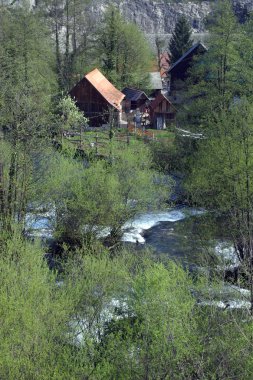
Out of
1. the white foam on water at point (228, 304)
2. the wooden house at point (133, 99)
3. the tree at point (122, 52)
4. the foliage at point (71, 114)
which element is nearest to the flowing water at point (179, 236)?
the white foam on water at point (228, 304)

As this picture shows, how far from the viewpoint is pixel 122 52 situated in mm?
51188

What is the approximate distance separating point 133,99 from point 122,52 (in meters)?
6.05

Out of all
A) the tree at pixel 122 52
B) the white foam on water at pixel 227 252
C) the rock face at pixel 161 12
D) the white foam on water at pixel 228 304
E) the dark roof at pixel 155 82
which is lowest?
the white foam on water at pixel 227 252

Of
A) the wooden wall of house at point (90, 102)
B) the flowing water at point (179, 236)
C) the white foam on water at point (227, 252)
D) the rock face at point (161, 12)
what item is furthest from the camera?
the rock face at point (161, 12)

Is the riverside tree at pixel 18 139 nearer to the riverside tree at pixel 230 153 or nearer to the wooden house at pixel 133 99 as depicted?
the riverside tree at pixel 230 153

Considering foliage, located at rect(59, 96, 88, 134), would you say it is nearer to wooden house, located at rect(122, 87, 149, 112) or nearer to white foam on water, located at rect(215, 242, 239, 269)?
wooden house, located at rect(122, 87, 149, 112)

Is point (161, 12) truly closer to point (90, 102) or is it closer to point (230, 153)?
point (90, 102)

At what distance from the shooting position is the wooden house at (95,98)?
143 feet

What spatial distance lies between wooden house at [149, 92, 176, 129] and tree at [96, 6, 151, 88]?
18.1 feet

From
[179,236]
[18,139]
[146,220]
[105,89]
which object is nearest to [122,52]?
[105,89]

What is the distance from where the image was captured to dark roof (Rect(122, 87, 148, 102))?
47.8 meters

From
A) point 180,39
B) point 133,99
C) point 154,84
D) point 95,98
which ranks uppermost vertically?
point 180,39

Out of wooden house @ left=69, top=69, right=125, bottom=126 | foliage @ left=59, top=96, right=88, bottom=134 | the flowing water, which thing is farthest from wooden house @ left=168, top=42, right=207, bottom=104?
the flowing water

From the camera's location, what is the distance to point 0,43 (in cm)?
4078
